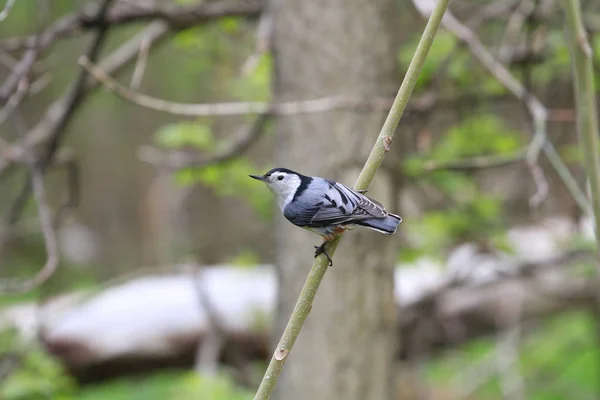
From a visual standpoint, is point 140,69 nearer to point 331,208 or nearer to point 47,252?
point 47,252

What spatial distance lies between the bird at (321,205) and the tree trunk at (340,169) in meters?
1.16

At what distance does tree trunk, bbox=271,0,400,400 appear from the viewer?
240 centimetres

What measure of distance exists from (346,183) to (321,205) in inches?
44.1

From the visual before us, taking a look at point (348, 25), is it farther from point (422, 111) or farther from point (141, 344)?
point (141, 344)

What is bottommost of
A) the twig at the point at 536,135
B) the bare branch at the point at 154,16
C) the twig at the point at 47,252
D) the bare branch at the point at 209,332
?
the bare branch at the point at 209,332

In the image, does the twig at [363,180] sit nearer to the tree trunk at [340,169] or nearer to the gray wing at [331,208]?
the gray wing at [331,208]

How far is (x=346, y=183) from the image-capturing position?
2320 mm

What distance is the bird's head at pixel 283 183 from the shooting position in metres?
1.14

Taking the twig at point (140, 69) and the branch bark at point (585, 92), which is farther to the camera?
the twig at point (140, 69)

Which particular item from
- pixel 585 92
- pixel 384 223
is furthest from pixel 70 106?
pixel 585 92

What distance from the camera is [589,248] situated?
11.0 feet

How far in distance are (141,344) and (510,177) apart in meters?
3.04

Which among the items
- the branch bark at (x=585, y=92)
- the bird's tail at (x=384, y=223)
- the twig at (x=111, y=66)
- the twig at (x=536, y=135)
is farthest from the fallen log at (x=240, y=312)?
the bird's tail at (x=384, y=223)

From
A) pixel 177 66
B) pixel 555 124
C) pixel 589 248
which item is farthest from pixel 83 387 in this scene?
pixel 177 66
